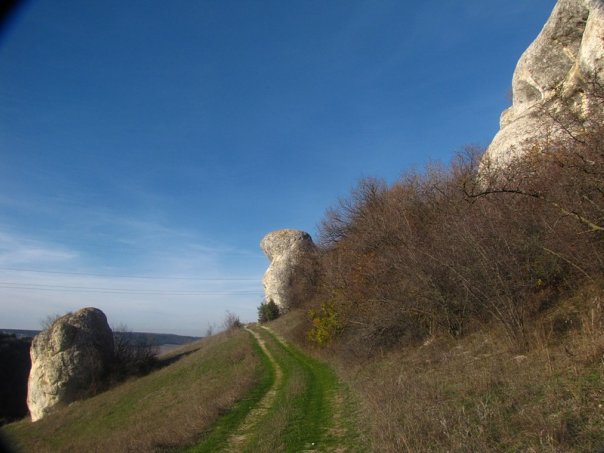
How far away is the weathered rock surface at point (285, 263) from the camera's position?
168ft

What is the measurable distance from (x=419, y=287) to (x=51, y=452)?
18.5 m

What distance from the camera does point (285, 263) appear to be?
176 ft

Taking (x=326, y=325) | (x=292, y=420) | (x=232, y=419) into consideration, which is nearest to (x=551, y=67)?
(x=326, y=325)

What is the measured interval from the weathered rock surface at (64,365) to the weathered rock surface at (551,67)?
3582 centimetres

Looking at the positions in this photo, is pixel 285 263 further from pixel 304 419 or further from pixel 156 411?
pixel 304 419

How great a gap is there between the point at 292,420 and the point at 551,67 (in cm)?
2180

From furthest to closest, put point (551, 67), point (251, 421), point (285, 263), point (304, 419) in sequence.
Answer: point (285, 263), point (551, 67), point (251, 421), point (304, 419)

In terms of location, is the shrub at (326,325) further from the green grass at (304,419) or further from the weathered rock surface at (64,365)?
the weathered rock surface at (64,365)

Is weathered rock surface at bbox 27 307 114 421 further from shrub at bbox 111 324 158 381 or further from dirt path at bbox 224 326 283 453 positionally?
dirt path at bbox 224 326 283 453

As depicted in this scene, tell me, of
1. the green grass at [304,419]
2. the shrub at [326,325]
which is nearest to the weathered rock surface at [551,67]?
the shrub at [326,325]

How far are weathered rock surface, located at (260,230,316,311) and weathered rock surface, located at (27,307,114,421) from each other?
1936 centimetres

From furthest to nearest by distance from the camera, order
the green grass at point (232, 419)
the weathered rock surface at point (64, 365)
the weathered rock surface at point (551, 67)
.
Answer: the weathered rock surface at point (64, 365) → the weathered rock surface at point (551, 67) → the green grass at point (232, 419)

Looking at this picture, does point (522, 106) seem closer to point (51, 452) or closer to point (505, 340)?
point (505, 340)

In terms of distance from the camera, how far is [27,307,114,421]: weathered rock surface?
3850 centimetres
